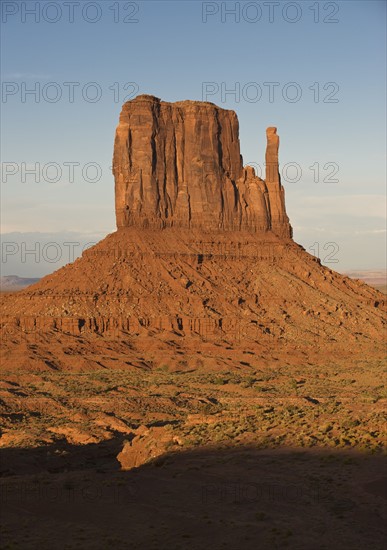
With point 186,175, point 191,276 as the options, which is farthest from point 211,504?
point 186,175

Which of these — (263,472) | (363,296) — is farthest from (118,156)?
(263,472)

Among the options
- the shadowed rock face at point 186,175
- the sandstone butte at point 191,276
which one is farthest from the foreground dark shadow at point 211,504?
the shadowed rock face at point 186,175

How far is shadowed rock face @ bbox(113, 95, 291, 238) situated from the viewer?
322 feet

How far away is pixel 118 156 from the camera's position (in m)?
99.4

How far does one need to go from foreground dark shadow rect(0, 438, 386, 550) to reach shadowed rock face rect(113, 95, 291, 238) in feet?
234

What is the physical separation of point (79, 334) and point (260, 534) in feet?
200

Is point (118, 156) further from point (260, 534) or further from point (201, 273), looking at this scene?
point (260, 534)

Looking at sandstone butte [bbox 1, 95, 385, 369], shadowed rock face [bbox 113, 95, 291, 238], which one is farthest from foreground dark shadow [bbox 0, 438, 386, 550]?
shadowed rock face [bbox 113, 95, 291, 238]

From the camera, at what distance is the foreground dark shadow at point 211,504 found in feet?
64.8

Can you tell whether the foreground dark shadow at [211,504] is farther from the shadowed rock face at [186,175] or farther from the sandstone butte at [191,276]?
the shadowed rock face at [186,175]

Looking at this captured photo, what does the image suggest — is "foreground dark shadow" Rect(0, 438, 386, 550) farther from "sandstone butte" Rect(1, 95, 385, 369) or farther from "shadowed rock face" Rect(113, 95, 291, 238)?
"shadowed rock face" Rect(113, 95, 291, 238)

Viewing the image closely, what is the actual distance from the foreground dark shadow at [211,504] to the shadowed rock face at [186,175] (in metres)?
71.3

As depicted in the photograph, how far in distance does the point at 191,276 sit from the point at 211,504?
221ft

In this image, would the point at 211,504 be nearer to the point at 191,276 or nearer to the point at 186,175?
the point at 191,276
